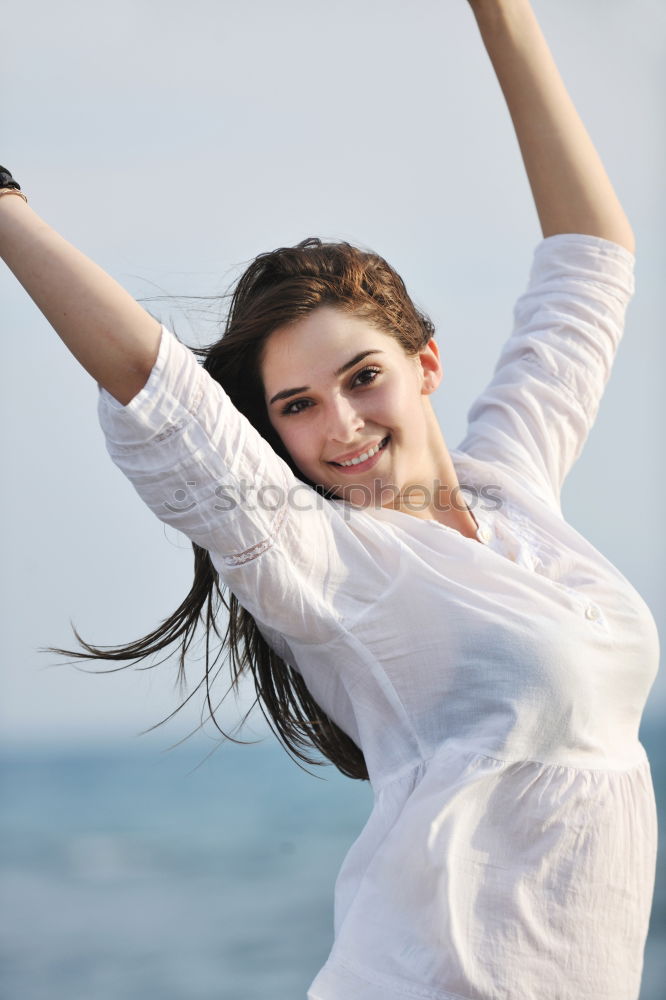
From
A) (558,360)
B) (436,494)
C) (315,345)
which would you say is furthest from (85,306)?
(558,360)

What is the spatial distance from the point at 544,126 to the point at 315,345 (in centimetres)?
64

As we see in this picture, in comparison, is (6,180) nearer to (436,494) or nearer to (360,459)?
(360,459)

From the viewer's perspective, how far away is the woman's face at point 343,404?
1.40m

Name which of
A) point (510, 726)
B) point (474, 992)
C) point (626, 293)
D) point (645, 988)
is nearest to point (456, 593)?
point (510, 726)

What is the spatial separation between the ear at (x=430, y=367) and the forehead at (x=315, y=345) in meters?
0.13

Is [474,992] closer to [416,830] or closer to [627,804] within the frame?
[416,830]

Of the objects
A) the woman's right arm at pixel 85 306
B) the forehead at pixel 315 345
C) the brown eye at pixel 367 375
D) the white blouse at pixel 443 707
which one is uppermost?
the woman's right arm at pixel 85 306

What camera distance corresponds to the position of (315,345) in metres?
1.41

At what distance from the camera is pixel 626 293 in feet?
5.97

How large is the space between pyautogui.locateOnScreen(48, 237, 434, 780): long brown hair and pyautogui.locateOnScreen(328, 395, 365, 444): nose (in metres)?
0.10

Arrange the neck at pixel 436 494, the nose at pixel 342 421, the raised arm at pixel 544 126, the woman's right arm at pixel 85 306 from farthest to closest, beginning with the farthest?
the raised arm at pixel 544 126
the neck at pixel 436 494
the nose at pixel 342 421
the woman's right arm at pixel 85 306

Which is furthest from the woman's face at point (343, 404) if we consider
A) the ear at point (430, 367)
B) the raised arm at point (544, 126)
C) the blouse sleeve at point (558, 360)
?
the raised arm at point (544, 126)

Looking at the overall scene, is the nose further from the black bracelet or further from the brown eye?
the black bracelet

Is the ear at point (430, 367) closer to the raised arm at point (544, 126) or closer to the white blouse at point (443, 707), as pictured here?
the white blouse at point (443, 707)
